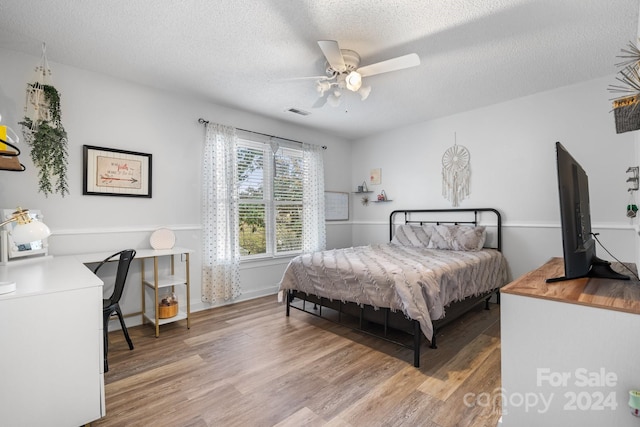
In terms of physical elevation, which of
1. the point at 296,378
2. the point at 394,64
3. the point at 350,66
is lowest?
the point at 296,378

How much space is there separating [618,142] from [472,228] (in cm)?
164

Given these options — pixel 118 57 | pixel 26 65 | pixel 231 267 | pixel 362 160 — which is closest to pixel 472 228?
pixel 362 160

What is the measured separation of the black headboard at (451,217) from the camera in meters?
3.83

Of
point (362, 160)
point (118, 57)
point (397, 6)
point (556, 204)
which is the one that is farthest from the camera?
point (362, 160)

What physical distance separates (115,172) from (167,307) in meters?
1.48

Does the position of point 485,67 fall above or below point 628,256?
above

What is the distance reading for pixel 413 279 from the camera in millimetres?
2322

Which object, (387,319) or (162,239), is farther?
(162,239)

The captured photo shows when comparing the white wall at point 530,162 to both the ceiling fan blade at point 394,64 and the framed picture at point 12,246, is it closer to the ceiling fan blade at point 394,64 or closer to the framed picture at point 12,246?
the ceiling fan blade at point 394,64

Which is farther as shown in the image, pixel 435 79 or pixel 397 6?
pixel 435 79

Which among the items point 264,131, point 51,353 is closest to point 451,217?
point 264,131

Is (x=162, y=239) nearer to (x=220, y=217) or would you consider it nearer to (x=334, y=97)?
(x=220, y=217)

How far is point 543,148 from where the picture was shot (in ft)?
11.4

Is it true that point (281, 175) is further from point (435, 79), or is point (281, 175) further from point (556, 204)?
point (556, 204)
